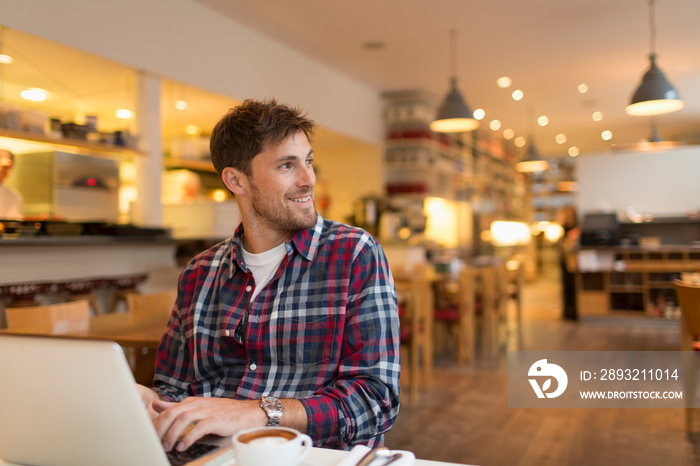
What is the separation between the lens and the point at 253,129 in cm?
152

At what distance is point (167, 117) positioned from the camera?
7.41m

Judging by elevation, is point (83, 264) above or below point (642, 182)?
below

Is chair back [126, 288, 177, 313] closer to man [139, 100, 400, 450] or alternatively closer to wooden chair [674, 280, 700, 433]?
man [139, 100, 400, 450]

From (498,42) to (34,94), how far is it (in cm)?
512

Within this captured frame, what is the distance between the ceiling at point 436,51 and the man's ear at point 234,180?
11.2 ft

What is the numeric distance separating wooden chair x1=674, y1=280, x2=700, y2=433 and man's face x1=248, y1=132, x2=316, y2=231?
9.29 ft

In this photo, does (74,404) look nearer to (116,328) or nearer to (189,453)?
(189,453)

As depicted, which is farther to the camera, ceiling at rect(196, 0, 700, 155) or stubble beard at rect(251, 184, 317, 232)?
ceiling at rect(196, 0, 700, 155)

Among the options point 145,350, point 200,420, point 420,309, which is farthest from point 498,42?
point 200,420

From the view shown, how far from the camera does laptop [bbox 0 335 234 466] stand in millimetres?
777

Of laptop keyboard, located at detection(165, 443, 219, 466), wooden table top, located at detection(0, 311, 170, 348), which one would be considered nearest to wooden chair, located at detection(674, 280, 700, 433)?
wooden table top, located at detection(0, 311, 170, 348)

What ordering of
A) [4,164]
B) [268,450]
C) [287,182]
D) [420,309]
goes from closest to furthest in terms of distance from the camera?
[268,450] → [287,182] → [4,164] → [420,309]

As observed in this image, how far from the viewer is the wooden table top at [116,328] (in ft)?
8.06

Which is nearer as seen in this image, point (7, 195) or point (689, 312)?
point (689, 312)
